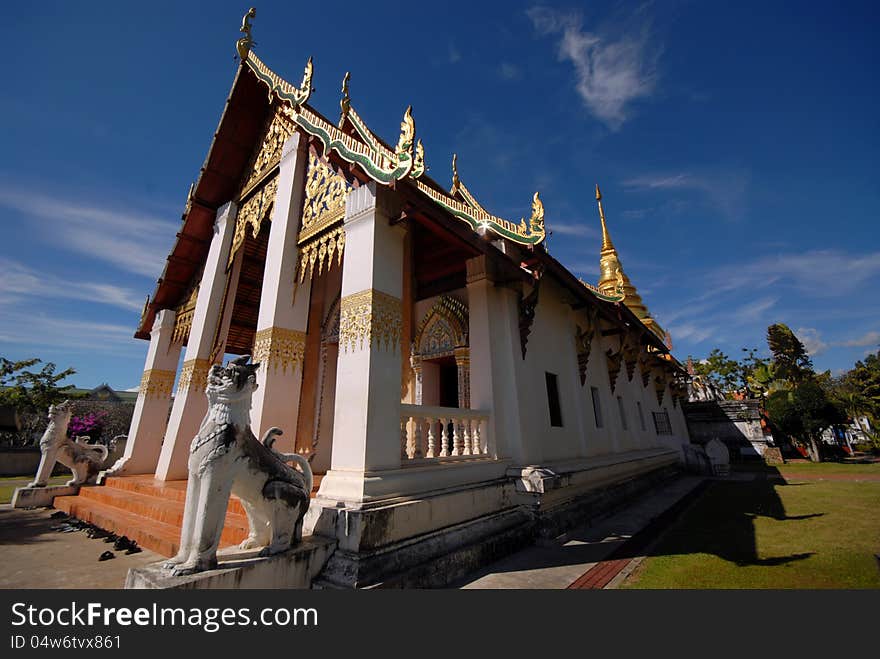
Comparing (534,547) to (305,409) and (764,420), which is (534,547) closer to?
(305,409)

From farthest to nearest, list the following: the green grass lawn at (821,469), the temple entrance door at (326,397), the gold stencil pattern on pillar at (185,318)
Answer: the green grass lawn at (821,469) < the gold stencil pattern on pillar at (185,318) < the temple entrance door at (326,397)

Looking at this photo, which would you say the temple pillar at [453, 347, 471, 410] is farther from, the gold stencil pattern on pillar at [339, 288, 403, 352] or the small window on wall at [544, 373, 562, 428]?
the gold stencil pattern on pillar at [339, 288, 403, 352]

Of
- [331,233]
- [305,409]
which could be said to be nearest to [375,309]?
[331,233]

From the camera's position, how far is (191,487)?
2.38m

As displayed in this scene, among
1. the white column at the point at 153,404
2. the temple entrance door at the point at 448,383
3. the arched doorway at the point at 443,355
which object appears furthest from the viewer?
the temple entrance door at the point at 448,383

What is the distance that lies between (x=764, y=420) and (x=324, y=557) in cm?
2464

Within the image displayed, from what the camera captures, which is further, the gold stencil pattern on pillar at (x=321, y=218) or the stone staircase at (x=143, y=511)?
the gold stencil pattern on pillar at (x=321, y=218)

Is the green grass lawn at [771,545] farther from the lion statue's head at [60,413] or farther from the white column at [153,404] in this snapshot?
the lion statue's head at [60,413]

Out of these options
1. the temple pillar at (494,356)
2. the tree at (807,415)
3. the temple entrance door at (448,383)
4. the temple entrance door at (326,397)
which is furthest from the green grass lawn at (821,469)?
the temple entrance door at (326,397)

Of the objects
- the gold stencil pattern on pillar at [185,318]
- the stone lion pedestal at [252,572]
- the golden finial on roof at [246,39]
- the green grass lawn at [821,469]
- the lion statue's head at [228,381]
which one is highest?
the golden finial on roof at [246,39]

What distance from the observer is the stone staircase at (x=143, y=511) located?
142 inches

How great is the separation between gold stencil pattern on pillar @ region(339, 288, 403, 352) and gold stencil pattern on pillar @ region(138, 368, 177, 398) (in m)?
6.57

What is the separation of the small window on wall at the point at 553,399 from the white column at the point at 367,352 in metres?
3.81

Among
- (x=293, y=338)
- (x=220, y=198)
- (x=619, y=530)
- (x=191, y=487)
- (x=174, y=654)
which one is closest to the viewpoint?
(x=174, y=654)
